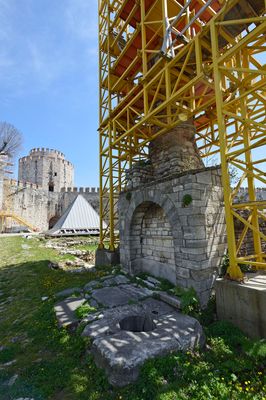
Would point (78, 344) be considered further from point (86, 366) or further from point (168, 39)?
point (168, 39)

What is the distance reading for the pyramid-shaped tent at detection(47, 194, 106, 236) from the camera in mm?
17480

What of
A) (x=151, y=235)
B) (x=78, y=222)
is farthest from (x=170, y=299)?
(x=78, y=222)

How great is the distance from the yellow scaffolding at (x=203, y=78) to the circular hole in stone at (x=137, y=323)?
2.04 meters

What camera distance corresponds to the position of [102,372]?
106 inches

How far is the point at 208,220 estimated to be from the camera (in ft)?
15.5

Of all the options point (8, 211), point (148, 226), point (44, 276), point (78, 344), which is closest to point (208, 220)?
point (148, 226)

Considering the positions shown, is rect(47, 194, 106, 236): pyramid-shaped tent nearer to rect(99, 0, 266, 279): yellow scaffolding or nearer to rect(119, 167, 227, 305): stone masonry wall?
rect(99, 0, 266, 279): yellow scaffolding

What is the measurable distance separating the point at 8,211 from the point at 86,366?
25.7 metres

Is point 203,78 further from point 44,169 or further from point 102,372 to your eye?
point 44,169

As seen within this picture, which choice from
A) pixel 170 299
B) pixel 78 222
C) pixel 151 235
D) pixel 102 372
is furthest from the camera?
pixel 78 222

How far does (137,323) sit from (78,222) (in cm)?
1536

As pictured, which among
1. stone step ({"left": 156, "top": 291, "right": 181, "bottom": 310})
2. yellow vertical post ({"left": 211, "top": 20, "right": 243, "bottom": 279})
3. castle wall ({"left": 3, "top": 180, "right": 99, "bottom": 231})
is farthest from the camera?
castle wall ({"left": 3, "top": 180, "right": 99, "bottom": 231})

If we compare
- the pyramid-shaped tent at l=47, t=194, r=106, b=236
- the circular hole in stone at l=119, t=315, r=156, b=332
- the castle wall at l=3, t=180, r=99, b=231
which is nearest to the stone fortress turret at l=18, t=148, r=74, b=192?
the castle wall at l=3, t=180, r=99, b=231

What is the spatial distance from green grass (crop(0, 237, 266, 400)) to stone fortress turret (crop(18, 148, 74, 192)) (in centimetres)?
3153
